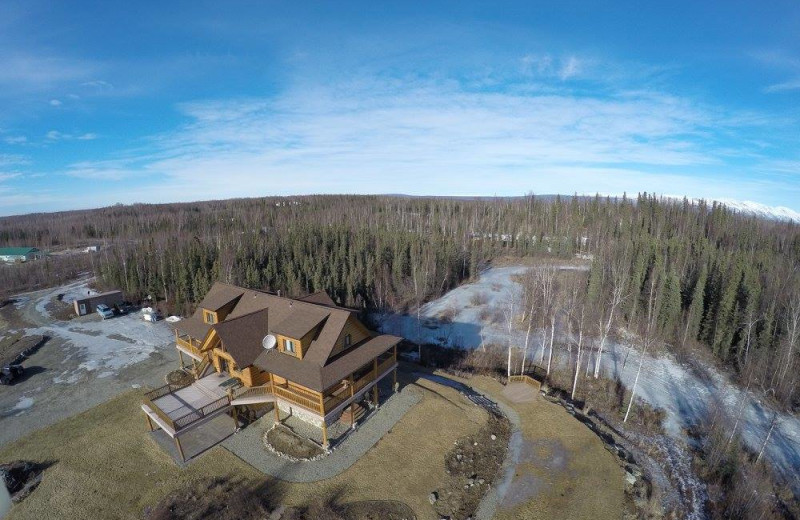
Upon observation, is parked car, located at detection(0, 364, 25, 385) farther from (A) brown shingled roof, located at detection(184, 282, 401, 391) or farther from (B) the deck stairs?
(B) the deck stairs

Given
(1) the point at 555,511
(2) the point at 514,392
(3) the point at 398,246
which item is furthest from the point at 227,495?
(3) the point at 398,246

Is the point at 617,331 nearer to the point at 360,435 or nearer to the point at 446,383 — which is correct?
the point at 446,383

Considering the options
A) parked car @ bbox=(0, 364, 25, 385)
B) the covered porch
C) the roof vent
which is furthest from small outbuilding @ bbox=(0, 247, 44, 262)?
the roof vent

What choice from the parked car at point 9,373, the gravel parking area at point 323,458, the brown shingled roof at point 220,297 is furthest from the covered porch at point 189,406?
the parked car at point 9,373

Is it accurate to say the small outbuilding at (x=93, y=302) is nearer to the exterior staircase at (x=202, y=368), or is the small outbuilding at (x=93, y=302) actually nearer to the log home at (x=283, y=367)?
the log home at (x=283, y=367)

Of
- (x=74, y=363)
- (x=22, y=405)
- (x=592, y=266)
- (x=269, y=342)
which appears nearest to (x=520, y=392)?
(x=269, y=342)

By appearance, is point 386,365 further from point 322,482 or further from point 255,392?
point 255,392

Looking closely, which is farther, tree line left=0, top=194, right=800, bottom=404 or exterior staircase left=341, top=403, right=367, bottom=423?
tree line left=0, top=194, right=800, bottom=404
